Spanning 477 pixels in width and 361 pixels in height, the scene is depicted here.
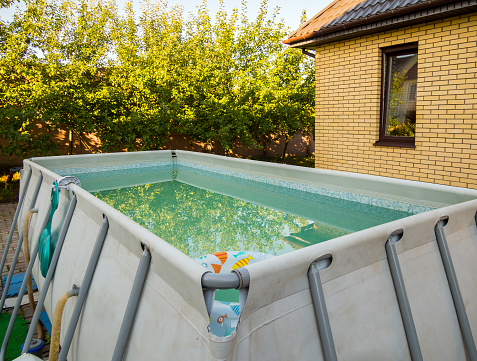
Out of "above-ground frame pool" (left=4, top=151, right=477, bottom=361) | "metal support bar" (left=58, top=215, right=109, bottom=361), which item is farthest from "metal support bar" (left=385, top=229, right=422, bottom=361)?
"metal support bar" (left=58, top=215, right=109, bottom=361)

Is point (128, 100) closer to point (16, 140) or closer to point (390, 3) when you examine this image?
point (16, 140)

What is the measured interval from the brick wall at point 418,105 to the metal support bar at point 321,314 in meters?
4.62

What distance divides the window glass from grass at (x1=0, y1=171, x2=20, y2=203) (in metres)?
7.64

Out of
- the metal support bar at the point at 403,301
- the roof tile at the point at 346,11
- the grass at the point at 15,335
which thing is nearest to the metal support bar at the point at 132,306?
the metal support bar at the point at 403,301

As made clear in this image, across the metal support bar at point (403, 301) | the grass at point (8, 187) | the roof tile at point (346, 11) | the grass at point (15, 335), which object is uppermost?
the roof tile at point (346, 11)

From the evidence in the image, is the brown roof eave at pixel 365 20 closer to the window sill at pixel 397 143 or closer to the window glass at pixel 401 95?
the window glass at pixel 401 95

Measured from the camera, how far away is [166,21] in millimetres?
17578

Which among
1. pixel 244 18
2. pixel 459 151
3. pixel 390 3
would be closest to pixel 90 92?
pixel 244 18

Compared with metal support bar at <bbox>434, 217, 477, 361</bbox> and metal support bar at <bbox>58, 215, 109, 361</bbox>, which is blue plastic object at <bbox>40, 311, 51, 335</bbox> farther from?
metal support bar at <bbox>434, 217, 477, 361</bbox>

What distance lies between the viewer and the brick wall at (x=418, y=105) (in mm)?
5094

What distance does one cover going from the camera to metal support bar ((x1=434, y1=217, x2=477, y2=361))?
196 cm

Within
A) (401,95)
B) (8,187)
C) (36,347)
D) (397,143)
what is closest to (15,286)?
(36,347)

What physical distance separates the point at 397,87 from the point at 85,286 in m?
5.56

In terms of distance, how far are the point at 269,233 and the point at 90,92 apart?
290 inches
